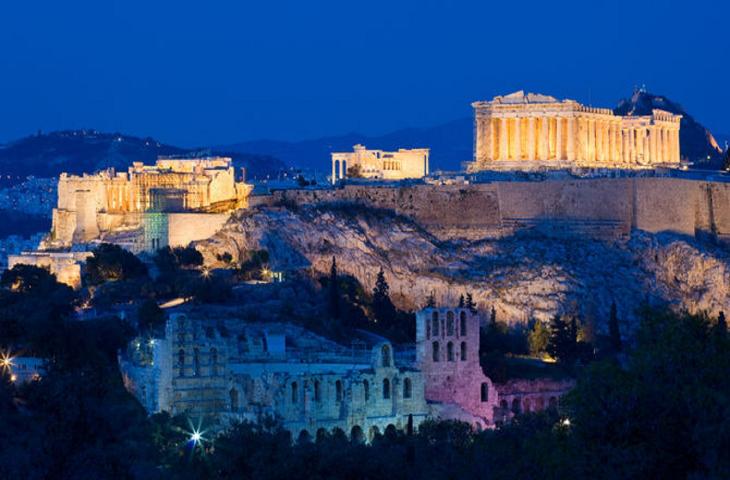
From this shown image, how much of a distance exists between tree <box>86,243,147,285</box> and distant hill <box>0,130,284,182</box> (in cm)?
6088

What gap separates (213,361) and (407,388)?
18.4 ft

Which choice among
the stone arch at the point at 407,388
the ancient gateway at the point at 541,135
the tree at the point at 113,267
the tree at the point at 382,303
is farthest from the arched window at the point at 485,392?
the ancient gateway at the point at 541,135

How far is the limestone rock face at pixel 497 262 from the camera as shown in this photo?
284 feet

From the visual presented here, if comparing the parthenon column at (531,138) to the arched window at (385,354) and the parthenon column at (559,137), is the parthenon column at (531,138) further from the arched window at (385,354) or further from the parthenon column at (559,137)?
the arched window at (385,354)

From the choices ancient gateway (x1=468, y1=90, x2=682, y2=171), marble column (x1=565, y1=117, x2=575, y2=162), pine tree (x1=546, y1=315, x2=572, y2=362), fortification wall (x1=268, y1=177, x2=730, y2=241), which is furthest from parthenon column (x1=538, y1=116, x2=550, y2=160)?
pine tree (x1=546, y1=315, x2=572, y2=362)

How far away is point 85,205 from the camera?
310 ft

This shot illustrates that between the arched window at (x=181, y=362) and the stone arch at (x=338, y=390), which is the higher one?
the arched window at (x=181, y=362)

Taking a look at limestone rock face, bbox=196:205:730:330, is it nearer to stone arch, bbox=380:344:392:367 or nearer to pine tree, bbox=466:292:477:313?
pine tree, bbox=466:292:477:313

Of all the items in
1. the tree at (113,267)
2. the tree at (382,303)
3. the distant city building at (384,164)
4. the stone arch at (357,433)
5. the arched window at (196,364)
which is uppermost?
the distant city building at (384,164)

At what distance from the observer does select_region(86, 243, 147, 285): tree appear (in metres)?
83.1

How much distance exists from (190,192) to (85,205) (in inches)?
177

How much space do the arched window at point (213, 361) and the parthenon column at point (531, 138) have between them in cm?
4251

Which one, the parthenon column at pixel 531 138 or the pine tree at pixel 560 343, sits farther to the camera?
the parthenon column at pixel 531 138

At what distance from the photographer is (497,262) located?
89.9 meters
